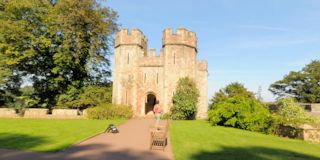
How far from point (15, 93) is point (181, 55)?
1909 cm

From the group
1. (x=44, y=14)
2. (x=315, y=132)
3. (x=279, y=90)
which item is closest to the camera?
(x=315, y=132)

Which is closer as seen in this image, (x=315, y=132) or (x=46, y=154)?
(x=46, y=154)

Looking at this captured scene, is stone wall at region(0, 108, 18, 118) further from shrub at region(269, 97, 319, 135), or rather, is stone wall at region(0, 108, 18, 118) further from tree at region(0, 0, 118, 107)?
shrub at region(269, 97, 319, 135)

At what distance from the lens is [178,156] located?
25.9 feet

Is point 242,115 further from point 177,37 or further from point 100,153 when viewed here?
point 177,37

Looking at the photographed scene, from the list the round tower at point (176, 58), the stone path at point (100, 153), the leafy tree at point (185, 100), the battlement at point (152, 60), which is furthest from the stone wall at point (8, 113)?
the stone path at point (100, 153)

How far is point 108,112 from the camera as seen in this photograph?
23.8 metres

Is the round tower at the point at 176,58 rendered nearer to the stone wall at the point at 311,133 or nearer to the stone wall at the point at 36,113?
the stone wall at the point at 36,113

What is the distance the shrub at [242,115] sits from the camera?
17.3 m

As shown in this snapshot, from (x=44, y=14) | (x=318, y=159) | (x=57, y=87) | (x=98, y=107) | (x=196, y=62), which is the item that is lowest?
(x=318, y=159)

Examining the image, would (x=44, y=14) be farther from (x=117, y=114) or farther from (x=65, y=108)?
(x=117, y=114)

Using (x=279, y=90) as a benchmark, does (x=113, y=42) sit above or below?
above

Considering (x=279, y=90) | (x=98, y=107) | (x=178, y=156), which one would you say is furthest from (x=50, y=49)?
(x=279, y=90)

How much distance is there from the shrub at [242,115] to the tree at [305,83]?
28.6 metres
